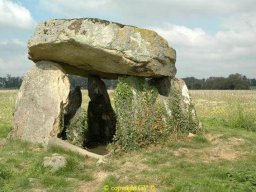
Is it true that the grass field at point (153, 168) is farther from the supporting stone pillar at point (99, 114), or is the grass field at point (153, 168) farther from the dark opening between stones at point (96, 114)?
the supporting stone pillar at point (99, 114)

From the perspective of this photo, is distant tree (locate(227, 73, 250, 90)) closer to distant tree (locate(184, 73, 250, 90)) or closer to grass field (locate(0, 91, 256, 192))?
distant tree (locate(184, 73, 250, 90))

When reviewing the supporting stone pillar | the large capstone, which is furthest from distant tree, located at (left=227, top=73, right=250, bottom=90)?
the large capstone

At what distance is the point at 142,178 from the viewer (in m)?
9.62

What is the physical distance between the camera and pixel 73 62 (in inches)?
537

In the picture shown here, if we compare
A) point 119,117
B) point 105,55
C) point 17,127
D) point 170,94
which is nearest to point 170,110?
point 170,94

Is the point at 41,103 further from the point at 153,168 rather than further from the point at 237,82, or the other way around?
the point at 237,82

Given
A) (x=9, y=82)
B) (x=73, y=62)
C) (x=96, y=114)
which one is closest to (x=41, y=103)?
(x=73, y=62)

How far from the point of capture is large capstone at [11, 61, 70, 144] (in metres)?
13.0

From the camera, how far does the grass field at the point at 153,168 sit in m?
9.11

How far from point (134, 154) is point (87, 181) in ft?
8.26

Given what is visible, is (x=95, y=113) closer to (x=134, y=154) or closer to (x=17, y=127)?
(x=17, y=127)

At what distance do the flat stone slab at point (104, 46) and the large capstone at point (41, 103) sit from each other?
579mm

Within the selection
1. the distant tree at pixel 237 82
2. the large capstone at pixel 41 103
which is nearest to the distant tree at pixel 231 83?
the distant tree at pixel 237 82

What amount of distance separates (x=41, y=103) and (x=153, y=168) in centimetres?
461
